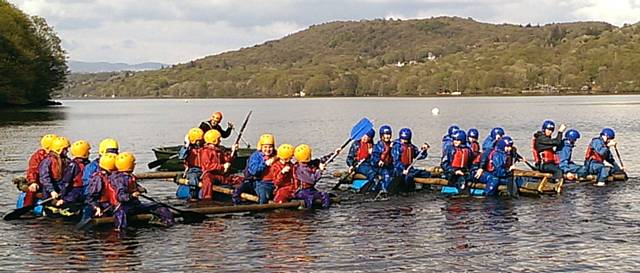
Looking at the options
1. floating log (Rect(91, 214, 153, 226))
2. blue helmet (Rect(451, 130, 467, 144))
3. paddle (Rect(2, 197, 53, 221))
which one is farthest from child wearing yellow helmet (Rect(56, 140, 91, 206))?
blue helmet (Rect(451, 130, 467, 144))

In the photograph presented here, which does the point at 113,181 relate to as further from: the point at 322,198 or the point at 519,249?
the point at 519,249

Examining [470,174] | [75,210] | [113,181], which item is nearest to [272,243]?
[113,181]

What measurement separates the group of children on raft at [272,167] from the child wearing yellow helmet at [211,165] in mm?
28

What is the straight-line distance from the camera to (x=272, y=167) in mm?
21984

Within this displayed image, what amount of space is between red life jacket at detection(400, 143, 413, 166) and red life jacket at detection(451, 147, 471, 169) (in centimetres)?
147

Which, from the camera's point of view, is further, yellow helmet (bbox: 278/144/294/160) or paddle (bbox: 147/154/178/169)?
paddle (bbox: 147/154/178/169)

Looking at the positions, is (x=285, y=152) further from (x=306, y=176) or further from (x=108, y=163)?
(x=108, y=163)

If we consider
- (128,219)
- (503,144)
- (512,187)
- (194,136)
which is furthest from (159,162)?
(512,187)

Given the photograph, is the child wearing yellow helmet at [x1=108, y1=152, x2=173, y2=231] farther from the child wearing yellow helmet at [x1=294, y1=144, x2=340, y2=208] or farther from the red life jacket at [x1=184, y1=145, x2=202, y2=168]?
the red life jacket at [x1=184, y1=145, x2=202, y2=168]

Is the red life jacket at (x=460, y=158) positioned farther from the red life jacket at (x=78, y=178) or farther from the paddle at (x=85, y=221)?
the red life jacket at (x=78, y=178)

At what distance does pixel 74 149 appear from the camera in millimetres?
20922

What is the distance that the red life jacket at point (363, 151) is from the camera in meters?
26.1

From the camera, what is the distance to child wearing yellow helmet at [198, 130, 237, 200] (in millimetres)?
24031

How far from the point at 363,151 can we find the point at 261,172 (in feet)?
16.1
